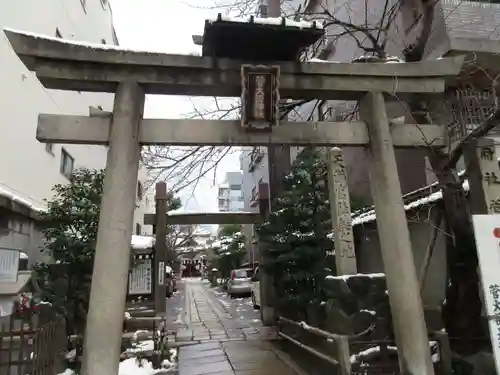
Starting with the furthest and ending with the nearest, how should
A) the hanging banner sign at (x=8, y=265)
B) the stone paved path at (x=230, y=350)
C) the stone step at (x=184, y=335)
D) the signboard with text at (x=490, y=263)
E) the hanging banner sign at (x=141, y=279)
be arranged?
the hanging banner sign at (x=141, y=279) → the stone step at (x=184, y=335) → the hanging banner sign at (x=8, y=265) → the stone paved path at (x=230, y=350) → the signboard with text at (x=490, y=263)

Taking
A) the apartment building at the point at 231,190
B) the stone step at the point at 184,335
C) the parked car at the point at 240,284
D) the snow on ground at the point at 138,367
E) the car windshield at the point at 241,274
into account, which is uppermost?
the apartment building at the point at 231,190

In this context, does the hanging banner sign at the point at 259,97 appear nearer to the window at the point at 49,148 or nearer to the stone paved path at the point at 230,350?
the stone paved path at the point at 230,350

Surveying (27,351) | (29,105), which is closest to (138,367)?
(27,351)

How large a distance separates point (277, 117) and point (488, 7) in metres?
9.36

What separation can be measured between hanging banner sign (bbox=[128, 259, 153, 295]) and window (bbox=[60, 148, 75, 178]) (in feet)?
17.5

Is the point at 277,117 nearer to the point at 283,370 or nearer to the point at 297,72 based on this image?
the point at 297,72

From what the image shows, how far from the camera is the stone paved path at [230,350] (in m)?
8.76

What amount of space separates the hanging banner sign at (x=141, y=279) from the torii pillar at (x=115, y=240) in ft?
34.1

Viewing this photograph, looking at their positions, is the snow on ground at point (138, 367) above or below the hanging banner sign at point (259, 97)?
below

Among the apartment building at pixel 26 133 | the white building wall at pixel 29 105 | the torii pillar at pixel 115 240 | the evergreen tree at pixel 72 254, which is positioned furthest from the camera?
the white building wall at pixel 29 105

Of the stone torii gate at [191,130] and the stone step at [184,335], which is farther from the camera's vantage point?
the stone step at [184,335]

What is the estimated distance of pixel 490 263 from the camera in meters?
4.99

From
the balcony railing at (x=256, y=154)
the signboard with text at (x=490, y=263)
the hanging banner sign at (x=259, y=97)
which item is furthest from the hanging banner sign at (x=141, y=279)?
the signboard with text at (x=490, y=263)

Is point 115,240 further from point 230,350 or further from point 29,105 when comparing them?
point 29,105
